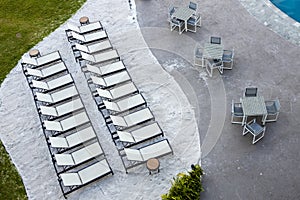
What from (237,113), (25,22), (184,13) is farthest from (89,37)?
(237,113)

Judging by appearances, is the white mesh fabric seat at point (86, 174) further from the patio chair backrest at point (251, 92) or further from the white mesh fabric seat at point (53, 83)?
the patio chair backrest at point (251, 92)

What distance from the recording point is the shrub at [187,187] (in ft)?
27.1

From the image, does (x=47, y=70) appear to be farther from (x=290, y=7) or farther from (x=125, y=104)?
(x=290, y=7)

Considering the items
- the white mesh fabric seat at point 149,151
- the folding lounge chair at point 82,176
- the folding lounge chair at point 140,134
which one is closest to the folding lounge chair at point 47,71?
the folding lounge chair at point 140,134

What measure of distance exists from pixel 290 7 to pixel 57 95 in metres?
8.13

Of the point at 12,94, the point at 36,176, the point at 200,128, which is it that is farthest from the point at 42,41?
the point at 200,128

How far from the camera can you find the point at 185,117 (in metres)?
10.4

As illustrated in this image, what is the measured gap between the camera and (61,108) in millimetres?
10609

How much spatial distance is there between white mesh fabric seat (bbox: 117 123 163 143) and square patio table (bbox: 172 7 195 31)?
13.5 feet

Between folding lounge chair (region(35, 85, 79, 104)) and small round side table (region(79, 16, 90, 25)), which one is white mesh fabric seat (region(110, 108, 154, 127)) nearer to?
folding lounge chair (region(35, 85, 79, 104))

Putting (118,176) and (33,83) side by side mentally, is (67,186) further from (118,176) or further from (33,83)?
(33,83)

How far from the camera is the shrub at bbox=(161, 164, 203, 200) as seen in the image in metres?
8.27

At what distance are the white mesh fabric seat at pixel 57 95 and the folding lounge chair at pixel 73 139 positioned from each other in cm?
130

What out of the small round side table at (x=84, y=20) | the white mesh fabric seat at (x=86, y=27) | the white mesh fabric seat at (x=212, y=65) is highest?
the small round side table at (x=84, y=20)
